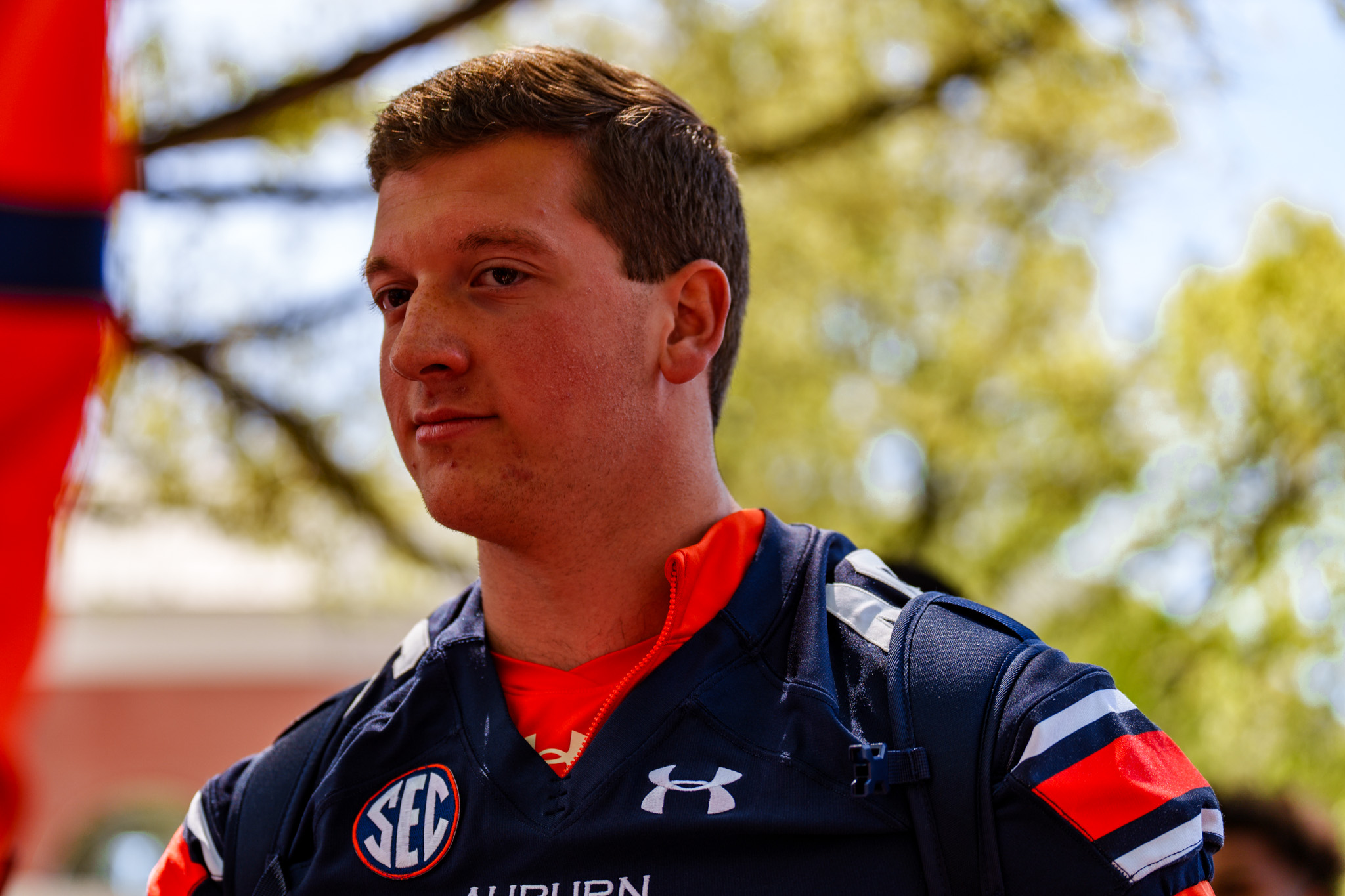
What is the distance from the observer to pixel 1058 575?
10.2 m

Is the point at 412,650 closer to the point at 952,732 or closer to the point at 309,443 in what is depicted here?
the point at 952,732

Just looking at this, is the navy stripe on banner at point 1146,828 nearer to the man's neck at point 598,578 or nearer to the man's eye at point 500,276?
the man's neck at point 598,578

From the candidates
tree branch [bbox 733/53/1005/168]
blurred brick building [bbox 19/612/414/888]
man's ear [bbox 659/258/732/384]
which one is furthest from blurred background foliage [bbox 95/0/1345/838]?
blurred brick building [bbox 19/612/414/888]

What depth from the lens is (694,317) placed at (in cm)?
194

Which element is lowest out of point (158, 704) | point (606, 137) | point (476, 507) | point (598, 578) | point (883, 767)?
point (158, 704)

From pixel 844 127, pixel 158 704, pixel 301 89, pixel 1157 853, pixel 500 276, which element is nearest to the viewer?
pixel 1157 853

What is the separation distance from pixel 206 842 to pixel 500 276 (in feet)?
2.99

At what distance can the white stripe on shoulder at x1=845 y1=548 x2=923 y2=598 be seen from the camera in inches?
69.7

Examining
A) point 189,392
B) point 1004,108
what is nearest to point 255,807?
point 189,392

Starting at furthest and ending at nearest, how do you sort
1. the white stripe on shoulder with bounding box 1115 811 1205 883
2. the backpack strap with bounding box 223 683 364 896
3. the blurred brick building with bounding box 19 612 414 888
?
the blurred brick building with bounding box 19 612 414 888
the backpack strap with bounding box 223 683 364 896
the white stripe on shoulder with bounding box 1115 811 1205 883

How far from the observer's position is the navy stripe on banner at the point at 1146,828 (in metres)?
1.42

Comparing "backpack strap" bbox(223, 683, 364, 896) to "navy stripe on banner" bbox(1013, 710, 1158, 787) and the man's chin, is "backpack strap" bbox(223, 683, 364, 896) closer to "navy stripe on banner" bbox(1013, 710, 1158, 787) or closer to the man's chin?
the man's chin

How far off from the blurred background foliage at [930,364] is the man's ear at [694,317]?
68.7 inches

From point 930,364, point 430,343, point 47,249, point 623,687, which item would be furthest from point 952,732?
point 930,364
